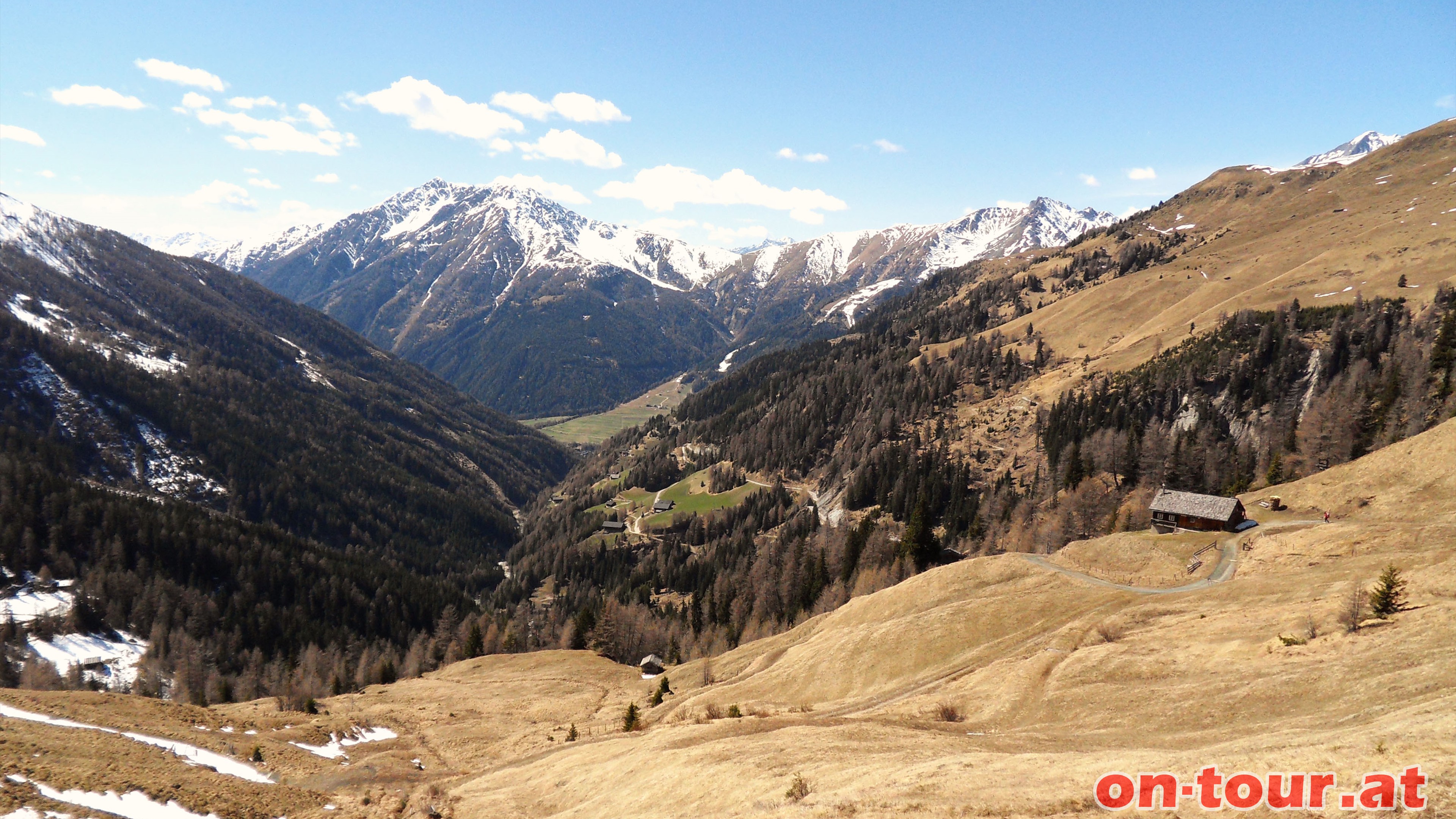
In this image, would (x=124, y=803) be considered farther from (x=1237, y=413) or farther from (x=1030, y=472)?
(x=1237, y=413)

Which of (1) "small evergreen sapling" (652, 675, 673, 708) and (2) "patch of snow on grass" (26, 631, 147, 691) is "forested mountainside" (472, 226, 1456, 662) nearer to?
(1) "small evergreen sapling" (652, 675, 673, 708)

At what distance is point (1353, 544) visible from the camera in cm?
5116

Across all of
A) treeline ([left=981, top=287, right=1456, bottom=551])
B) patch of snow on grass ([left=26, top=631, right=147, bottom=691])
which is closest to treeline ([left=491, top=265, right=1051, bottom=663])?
treeline ([left=981, top=287, right=1456, bottom=551])

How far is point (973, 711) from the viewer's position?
134 feet

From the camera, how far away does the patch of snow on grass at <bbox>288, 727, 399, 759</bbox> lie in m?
51.6

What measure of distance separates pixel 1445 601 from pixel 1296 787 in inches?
1080

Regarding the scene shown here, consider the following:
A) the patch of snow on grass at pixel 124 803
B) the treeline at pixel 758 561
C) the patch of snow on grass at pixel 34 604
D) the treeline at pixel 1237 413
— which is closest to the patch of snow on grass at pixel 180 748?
the patch of snow on grass at pixel 124 803

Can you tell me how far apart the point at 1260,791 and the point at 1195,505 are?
233 feet

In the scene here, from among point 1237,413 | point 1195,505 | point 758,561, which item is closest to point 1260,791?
point 1195,505

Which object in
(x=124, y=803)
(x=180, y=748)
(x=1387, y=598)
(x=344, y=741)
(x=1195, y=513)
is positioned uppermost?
(x=1387, y=598)

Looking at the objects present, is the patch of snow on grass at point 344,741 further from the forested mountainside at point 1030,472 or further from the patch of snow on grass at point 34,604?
the patch of snow on grass at point 34,604

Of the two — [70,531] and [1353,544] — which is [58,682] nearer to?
[70,531]

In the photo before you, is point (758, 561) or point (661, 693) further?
point (758, 561)

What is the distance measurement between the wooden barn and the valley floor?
3839 millimetres
